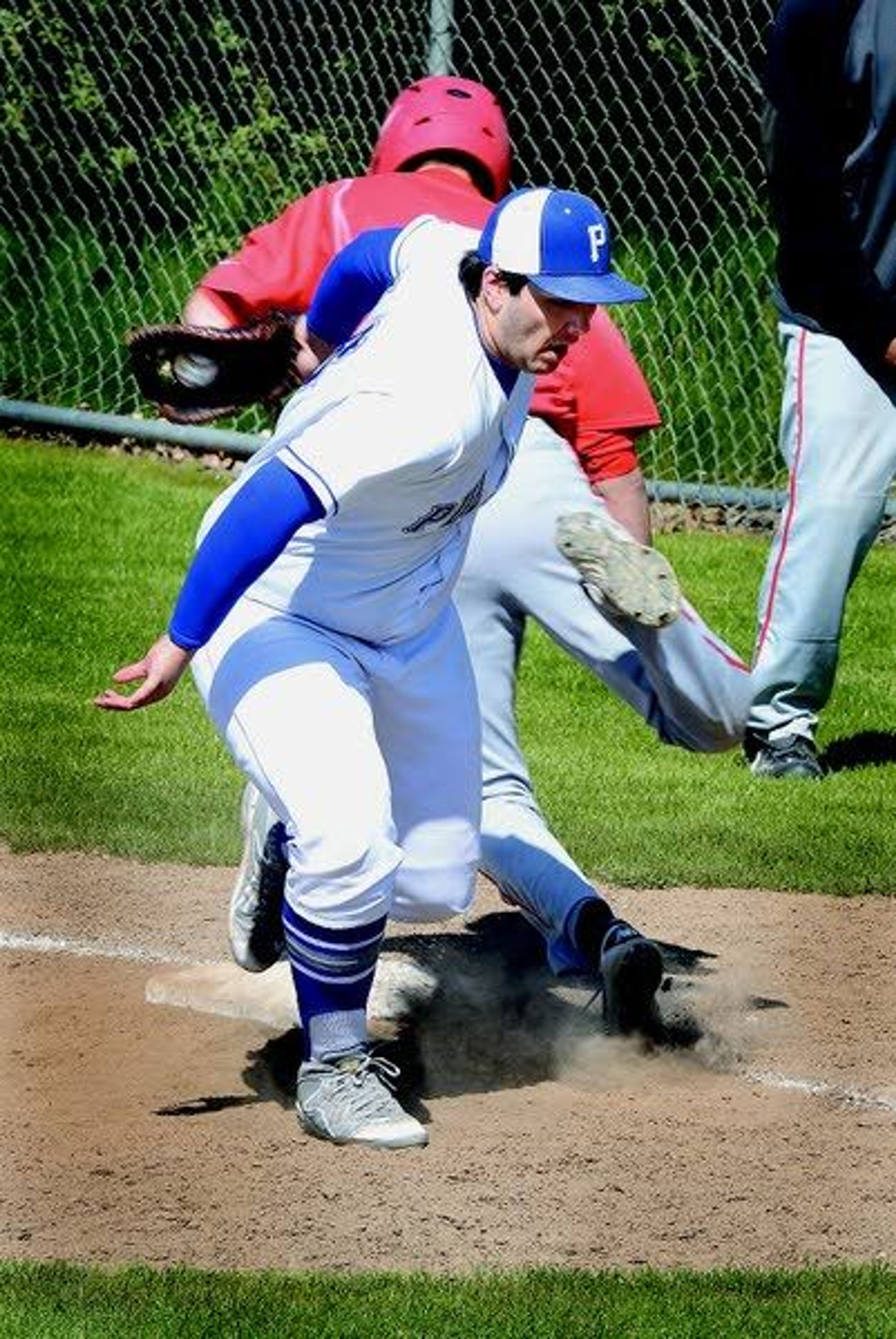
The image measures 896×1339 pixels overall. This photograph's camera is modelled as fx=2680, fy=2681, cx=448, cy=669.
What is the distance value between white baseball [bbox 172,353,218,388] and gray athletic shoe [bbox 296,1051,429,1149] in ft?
4.96

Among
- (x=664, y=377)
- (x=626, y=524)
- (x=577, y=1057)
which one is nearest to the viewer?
(x=577, y=1057)

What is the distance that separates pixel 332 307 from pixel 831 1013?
1831mm

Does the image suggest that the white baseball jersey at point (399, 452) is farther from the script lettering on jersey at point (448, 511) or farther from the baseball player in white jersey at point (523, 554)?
the baseball player in white jersey at point (523, 554)

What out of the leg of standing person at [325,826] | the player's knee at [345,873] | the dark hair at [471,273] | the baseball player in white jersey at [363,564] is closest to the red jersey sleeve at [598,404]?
the baseball player in white jersey at [363,564]

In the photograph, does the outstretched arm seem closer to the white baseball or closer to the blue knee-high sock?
the blue knee-high sock

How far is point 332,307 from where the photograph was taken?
17.2ft

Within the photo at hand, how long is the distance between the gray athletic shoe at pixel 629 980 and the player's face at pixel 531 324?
120cm

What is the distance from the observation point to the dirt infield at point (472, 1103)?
437cm

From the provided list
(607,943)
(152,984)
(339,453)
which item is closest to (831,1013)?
(607,943)

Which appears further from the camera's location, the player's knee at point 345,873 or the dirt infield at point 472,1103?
the player's knee at point 345,873

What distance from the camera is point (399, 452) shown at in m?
4.66

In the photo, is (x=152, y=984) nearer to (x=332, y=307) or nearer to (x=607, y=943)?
(x=607, y=943)

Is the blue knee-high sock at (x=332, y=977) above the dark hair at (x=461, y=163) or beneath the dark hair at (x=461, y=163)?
beneath

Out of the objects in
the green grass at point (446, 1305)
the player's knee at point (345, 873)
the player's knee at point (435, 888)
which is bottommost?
the player's knee at point (435, 888)
